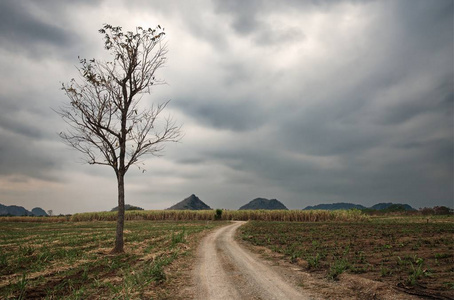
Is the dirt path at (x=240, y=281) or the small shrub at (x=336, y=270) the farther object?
Answer: the small shrub at (x=336, y=270)

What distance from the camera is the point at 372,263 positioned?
12.1 metres

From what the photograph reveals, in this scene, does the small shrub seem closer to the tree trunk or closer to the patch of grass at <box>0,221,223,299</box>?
the patch of grass at <box>0,221,223,299</box>

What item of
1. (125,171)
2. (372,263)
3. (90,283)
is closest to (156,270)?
(90,283)

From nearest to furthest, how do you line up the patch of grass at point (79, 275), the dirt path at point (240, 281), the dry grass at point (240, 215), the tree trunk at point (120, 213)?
1. the dirt path at point (240, 281)
2. the patch of grass at point (79, 275)
3. the tree trunk at point (120, 213)
4. the dry grass at point (240, 215)

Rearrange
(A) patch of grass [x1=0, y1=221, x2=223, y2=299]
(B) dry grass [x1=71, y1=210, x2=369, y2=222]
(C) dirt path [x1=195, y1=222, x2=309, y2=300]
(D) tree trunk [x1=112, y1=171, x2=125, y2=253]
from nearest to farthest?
(C) dirt path [x1=195, y1=222, x2=309, y2=300] → (A) patch of grass [x1=0, y1=221, x2=223, y2=299] → (D) tree trunk [x1=112, y1=171, x2=125, y2=253] → (B) dry grass [x1=71, y1=210, x2=369, y2=222]

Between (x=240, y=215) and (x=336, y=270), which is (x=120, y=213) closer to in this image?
(x=336, y=270)

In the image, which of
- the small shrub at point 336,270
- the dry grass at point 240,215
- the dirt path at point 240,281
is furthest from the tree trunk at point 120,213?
the dry grass at point 240,215

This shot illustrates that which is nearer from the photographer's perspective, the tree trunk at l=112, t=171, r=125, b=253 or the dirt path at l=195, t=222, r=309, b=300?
the dirt path at l=195, t=222, r=309, b=300

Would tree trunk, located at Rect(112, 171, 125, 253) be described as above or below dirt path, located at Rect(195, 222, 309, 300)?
above

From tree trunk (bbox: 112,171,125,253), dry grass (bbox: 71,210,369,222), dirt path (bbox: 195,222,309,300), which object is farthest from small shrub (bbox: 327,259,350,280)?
dry grass (bbox: 71,210,369,222)

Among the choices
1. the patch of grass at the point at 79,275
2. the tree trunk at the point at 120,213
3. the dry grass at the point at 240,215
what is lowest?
the dry grass at the point at 240,215

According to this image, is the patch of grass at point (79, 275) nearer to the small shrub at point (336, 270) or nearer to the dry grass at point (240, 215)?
the small shrub at point (336, 270)

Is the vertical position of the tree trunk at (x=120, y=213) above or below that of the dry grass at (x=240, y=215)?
above

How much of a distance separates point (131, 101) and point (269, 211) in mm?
51954
